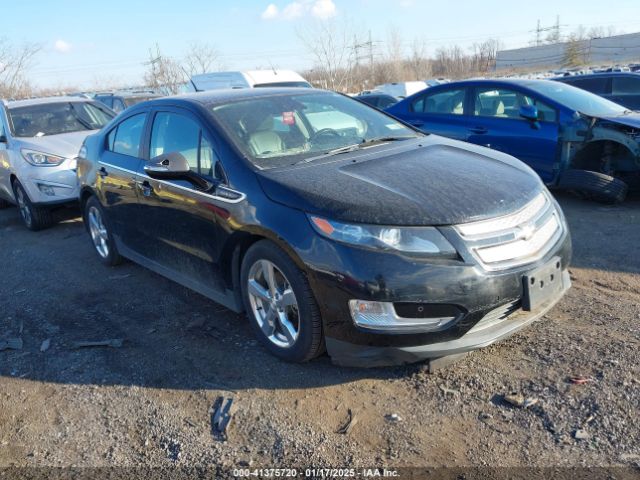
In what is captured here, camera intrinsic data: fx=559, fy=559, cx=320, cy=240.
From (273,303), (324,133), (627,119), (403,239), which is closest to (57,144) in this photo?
(324,133)

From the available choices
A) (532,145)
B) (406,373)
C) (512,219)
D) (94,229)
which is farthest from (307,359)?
(532,145)

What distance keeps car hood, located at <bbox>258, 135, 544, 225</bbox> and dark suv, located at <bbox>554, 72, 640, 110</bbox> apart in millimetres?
8481

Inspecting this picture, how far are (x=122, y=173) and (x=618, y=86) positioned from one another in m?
9.83

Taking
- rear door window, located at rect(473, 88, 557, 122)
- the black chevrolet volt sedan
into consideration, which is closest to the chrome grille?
the black chevrolet volt sedan

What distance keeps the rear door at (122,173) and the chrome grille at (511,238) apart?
2827 mm

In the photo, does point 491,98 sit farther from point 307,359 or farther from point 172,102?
point 307,359

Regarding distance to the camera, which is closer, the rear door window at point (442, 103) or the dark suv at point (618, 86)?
the rear door window at point (442, 103)

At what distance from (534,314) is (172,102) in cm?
297

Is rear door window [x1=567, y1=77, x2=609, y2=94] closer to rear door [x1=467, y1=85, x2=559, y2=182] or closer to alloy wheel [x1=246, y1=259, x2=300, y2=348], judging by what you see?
rear door [x1=467, y1=85, x2=559, y2=182]

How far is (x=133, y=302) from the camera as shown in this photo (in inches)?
183

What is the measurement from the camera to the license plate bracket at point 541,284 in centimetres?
294

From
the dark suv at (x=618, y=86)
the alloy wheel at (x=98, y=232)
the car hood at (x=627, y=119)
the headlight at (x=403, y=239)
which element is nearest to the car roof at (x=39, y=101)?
the alloy wheel at (x=98, y=232)

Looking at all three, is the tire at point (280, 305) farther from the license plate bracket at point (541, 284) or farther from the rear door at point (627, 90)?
the rear door at point (627, 90)

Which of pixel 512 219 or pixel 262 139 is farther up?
pixel 262 139
